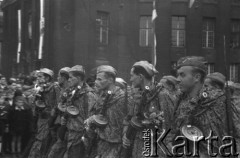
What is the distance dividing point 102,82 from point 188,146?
2.00m

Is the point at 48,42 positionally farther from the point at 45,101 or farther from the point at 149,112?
the point at 149,112

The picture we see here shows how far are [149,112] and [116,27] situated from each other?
59.4 feet

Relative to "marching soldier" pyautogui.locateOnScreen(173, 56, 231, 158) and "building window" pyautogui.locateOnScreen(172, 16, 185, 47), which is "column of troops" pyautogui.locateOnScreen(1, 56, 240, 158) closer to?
"marching soldier" pyautogui.locateOnScreen(173, 56, 231, 158)

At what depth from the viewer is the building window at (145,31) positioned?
24625mm

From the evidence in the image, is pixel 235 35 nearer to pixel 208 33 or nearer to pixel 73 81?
pixel 208 33

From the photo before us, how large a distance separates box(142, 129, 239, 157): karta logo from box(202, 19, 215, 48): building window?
77.4ft

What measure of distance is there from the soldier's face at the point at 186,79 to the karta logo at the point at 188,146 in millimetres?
483

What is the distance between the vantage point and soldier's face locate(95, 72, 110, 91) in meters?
6.39

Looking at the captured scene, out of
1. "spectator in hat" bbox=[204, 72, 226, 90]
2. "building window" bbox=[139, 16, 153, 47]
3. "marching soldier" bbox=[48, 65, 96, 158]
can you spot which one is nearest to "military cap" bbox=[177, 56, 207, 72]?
"spectator in hat" bbox=[204, 72, 226, 90]

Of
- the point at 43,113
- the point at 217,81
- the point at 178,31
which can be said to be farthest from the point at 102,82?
the point at 178,31

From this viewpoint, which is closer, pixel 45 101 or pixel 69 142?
pixel 69 142

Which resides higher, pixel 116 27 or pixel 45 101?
pixel 116 27

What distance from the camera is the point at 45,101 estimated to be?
9.46m

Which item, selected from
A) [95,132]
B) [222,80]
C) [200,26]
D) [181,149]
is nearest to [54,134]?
[95,132]
